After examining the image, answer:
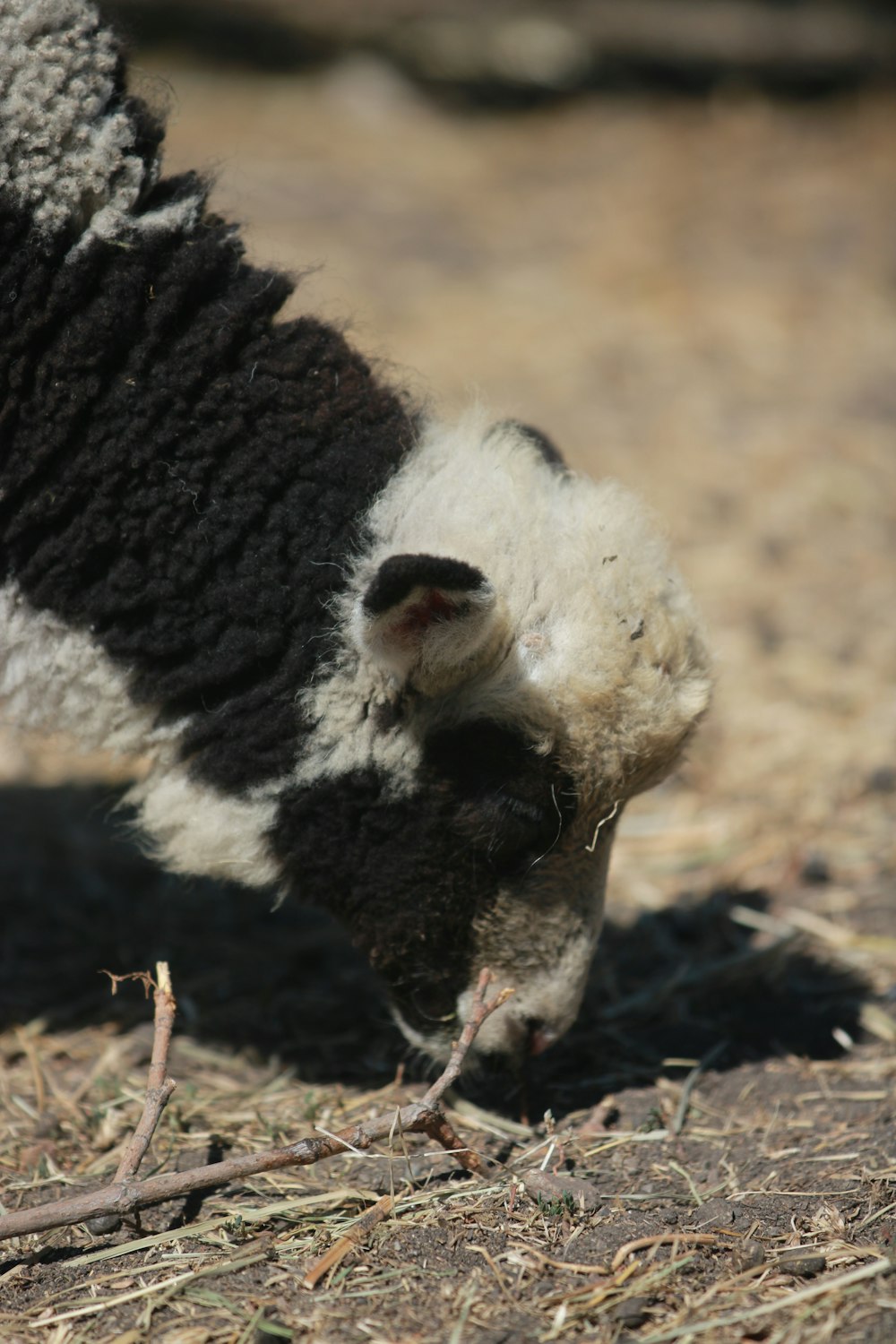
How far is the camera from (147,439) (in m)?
3.86

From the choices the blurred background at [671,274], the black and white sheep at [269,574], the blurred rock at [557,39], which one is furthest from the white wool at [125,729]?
the blurred rock at [557,39]

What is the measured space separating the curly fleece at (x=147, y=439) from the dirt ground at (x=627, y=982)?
0.52 meters

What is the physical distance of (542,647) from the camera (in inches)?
150

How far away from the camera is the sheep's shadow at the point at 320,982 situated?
4.80m

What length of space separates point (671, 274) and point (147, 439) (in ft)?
33.3

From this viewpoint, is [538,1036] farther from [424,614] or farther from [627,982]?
[424,614]

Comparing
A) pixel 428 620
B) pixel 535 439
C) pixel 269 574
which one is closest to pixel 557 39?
pixel 535 439

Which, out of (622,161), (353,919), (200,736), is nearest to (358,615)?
(200,736)

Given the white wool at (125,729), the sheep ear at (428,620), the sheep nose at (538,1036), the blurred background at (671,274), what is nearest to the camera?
the sheep ear at (428,620)

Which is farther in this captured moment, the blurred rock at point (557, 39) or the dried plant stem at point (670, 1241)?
the blurred rock at point (557, 39)

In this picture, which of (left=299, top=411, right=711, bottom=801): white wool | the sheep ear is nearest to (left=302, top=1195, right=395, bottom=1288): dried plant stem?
(left=299, top=411, right=711, bottom=801): white wool

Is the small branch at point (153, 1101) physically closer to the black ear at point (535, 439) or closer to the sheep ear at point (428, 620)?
the sheep ear at point (428, 620)

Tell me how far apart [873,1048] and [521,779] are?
6.39 feet

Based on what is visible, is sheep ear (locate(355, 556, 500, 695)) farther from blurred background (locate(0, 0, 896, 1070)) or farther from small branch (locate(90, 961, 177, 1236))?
small branch (locate(90, 961, 177, 1236))
